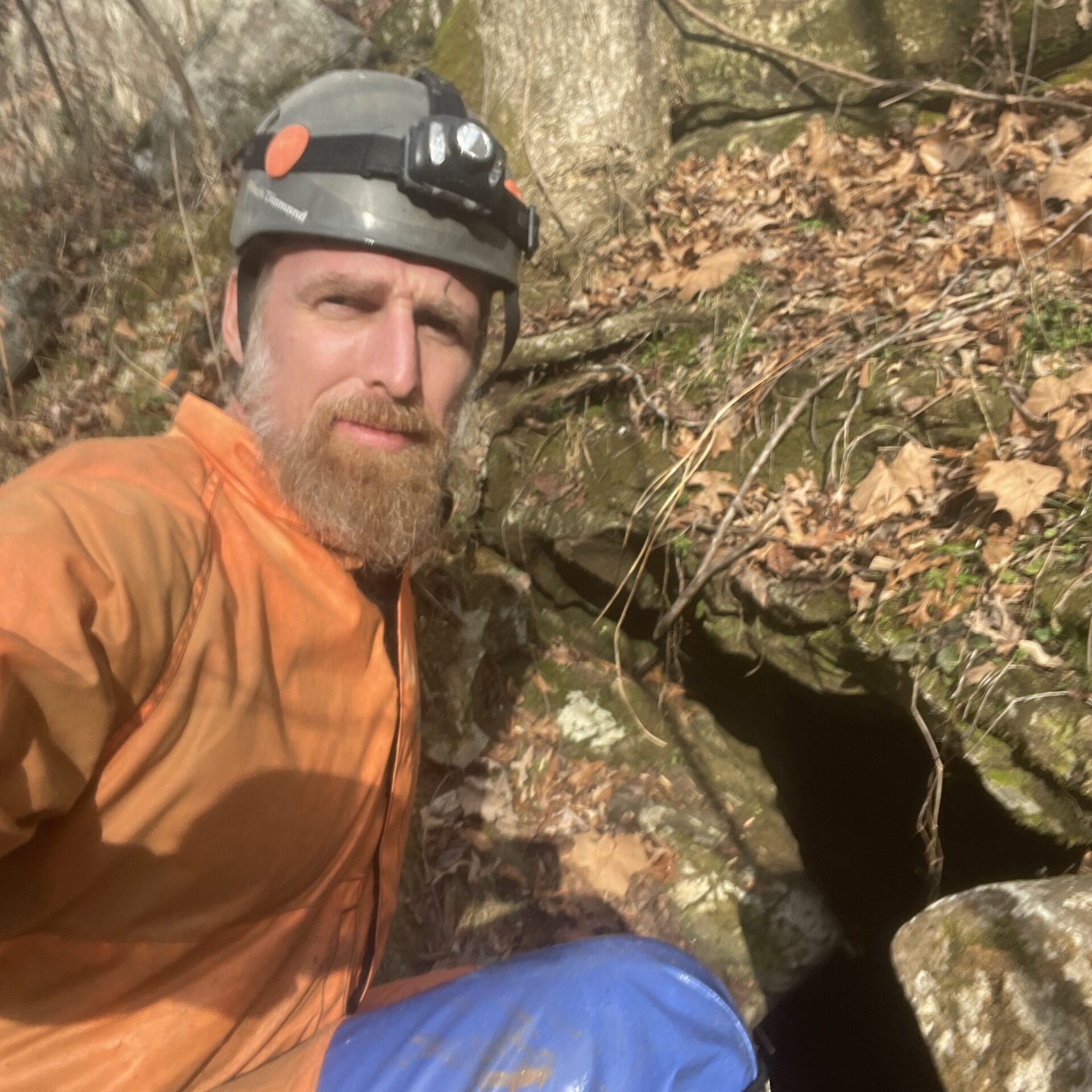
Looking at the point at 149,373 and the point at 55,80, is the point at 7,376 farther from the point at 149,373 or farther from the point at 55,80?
the point at 55,80

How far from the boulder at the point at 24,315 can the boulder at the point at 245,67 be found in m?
1.34

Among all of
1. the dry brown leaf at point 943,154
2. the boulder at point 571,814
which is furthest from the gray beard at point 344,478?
the dry brown leaf at point 943,154

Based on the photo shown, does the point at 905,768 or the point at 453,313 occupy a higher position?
the point at 453,313

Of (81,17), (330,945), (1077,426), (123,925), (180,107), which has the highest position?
(81,17)

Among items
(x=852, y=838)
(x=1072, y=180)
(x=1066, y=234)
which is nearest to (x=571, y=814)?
(x=852, y=838)

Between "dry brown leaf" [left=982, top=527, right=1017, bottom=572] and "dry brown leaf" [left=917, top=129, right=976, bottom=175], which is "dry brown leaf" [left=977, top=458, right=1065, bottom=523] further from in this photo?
"dry brown leaf" [left=917, top=129, right=976, bottom=175]

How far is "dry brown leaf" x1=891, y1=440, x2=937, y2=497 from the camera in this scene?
9.35 ft

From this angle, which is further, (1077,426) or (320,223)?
(1077,426)

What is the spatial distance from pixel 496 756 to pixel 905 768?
1975 millimetres

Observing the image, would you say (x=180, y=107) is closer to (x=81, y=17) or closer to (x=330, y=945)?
(x=81, y=17)

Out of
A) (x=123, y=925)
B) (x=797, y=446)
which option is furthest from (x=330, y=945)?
(x=797, y=446)

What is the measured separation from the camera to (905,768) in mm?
2982

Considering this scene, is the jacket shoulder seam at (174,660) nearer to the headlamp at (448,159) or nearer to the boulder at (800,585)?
the headlamp at (448,159)

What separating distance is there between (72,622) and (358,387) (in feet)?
3.53
